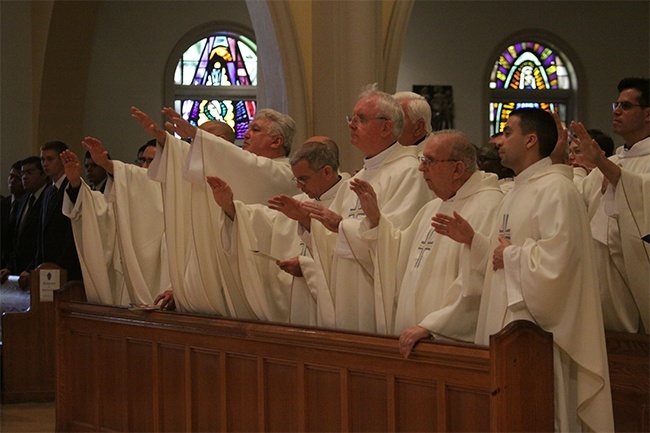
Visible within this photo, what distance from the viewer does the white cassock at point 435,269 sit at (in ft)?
14.4

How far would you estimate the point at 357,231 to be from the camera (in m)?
4.87

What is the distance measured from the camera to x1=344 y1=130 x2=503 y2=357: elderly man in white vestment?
174 inches

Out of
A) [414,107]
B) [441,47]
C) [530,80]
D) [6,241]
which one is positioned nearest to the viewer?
[414,107]

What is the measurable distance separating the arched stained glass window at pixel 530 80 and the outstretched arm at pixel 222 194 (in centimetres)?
973

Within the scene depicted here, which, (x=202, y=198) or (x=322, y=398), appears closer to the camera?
(x=322, y=398)

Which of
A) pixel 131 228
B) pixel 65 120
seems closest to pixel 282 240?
pixel 131 228

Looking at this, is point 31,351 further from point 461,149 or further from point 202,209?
point 461,149

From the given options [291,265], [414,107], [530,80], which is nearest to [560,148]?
[414,107]

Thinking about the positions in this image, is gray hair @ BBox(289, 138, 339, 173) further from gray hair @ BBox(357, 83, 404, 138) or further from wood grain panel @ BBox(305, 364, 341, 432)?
wood grain panel @ BBox(305, 364, 341, 432)

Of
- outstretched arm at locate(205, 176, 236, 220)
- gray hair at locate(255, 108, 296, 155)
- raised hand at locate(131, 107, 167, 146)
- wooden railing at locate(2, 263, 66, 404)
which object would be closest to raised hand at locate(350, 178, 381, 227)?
outstretched arm at locate(205, 176, 236, 220)

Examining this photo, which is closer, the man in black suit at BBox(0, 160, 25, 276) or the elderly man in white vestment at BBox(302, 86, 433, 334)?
the elderly man in white vestment at BBox(302, 86, 433, 334)

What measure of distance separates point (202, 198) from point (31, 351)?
112 inches

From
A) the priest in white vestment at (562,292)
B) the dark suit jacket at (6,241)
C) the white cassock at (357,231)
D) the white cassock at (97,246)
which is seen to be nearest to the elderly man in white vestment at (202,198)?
the white cassock at (357,231)

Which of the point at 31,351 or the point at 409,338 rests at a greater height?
the point at 409,338
